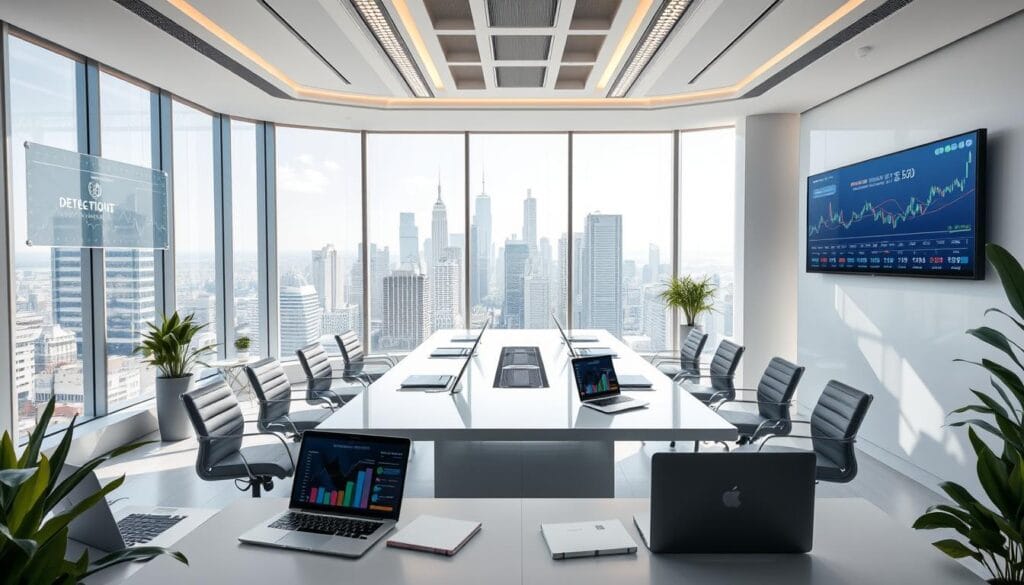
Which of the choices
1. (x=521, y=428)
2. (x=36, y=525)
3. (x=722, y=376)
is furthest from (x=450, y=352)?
(x=36, y=525)

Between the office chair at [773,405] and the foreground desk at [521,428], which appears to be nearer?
the foreground desk at [521,428]

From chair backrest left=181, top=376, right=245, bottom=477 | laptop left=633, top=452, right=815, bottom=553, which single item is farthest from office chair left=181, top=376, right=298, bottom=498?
laptop left=633, top=452, right=815, bottom=553

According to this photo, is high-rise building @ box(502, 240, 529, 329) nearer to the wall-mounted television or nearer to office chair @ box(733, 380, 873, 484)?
the wall-mounted television

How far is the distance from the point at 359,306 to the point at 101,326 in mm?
3279

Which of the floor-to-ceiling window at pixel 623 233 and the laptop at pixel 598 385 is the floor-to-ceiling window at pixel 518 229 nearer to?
the floor-to-ceiling window at pixel 623 233

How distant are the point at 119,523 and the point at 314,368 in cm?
283

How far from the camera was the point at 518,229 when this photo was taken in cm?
816

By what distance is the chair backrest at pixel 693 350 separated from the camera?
Answer: 5.71 metres

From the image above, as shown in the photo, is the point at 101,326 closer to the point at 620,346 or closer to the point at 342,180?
the point at 342,180

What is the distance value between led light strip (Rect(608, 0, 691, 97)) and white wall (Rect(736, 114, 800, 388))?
1699 millimetres

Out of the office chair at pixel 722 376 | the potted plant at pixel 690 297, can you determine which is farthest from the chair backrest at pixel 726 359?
the potted plant at pixel 690 297

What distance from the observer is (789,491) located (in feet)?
5.81

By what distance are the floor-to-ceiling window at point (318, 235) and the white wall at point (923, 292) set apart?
5.22 metres

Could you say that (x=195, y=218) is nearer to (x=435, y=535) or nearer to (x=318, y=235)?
(x=318, y=235)
